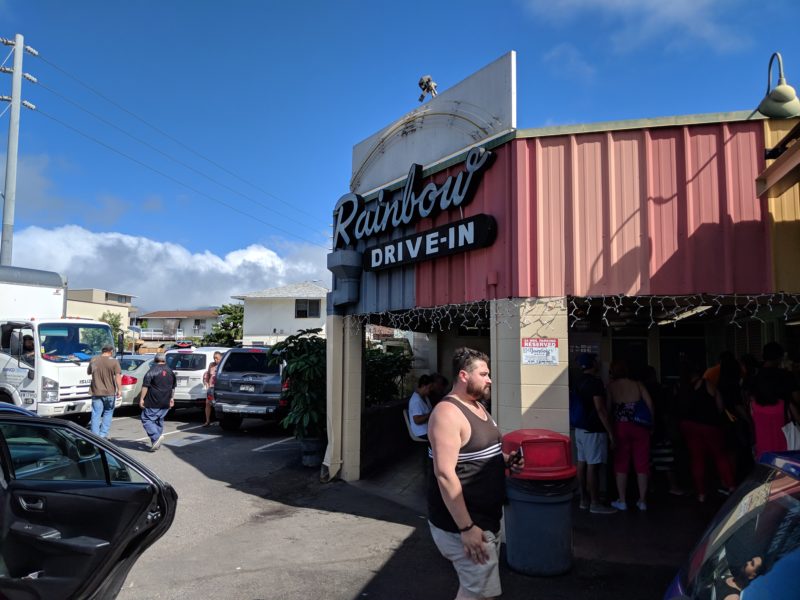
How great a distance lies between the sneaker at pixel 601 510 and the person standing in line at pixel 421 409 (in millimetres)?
2060

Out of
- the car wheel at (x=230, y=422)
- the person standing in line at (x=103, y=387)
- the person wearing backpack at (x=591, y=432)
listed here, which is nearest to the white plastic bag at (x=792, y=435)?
the person wearing backpack at (x=591, y=432)

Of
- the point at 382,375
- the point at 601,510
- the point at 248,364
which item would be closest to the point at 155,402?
the point at 248,364

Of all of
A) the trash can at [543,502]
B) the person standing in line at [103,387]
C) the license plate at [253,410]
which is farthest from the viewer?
the license plate at [253,410]

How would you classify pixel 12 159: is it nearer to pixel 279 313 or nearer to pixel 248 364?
pixel 248 364

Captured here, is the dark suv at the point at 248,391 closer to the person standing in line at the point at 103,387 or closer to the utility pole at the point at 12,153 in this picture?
the person standing in line at the point at 103,387

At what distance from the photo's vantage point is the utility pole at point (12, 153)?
16016mm

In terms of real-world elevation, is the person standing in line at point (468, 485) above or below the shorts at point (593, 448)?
above

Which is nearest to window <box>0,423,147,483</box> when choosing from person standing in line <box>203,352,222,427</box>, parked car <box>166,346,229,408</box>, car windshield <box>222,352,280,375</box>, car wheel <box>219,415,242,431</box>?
car windshield <box>222,352,280,375</box>

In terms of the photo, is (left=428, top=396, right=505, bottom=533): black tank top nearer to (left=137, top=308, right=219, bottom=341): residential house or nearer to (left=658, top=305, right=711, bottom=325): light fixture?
(left=658, top=305, right=711, bottom=325): light fixture

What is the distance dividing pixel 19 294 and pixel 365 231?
8.81m

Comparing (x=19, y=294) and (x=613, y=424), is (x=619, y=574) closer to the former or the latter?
(x=613, y=424)

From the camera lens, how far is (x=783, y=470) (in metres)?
2.19

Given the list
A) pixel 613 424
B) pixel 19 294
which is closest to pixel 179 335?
pixel 19 294

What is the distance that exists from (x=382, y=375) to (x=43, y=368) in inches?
262
